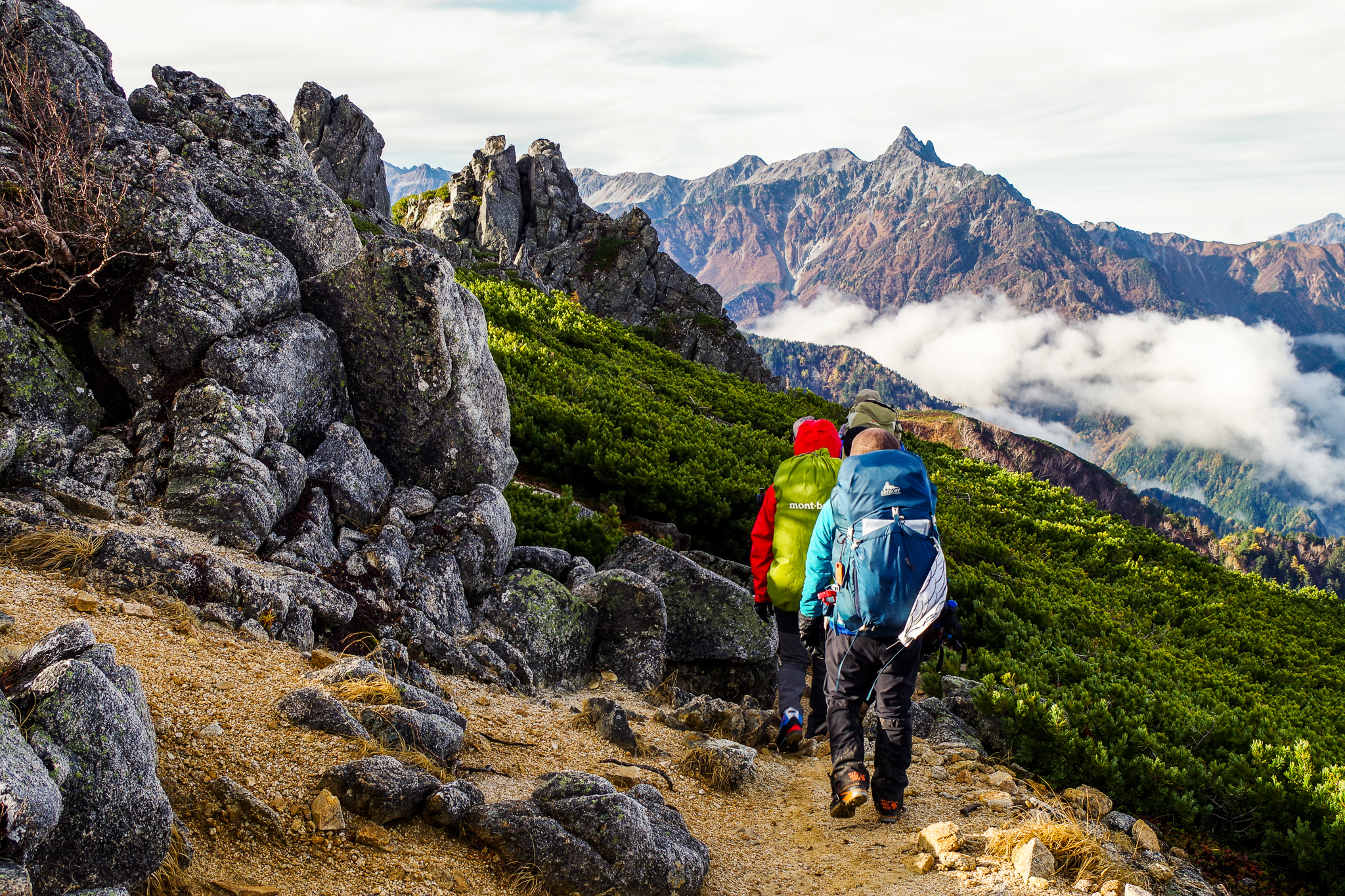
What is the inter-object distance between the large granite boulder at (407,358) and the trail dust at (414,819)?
3.09 meters

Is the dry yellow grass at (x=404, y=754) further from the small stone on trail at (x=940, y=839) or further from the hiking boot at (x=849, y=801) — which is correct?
the small stone on trail at (x=940, y=839)

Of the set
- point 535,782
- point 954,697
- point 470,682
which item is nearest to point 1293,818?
point 954,697

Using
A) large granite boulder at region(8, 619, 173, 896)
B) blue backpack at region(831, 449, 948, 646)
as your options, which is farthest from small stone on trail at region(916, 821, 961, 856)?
large granite boulder at region(8, 619, 173, 896)

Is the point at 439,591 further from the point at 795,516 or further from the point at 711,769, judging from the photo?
the point at 795,516

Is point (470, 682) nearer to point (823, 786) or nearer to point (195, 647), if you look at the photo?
point (195, 647)

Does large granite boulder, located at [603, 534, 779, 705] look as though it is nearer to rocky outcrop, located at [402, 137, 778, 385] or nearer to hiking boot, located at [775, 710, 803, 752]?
hiking boot, located at [775, 710, 803, 752]

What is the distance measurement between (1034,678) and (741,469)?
658 cm

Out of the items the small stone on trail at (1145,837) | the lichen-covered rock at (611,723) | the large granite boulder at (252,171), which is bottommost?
the small stone on trail at (1145,837)

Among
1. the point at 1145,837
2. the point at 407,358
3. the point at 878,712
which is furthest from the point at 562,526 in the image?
the point at 1145,837

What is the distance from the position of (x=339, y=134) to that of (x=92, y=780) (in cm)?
7538

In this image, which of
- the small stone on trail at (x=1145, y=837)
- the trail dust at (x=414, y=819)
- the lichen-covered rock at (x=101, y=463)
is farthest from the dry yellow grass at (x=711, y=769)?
the lichen-covered rock at (x=101, y=463)

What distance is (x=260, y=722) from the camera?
4945mm

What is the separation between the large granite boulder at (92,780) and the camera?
320cm

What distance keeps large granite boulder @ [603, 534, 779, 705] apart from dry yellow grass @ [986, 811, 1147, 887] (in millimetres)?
4336
